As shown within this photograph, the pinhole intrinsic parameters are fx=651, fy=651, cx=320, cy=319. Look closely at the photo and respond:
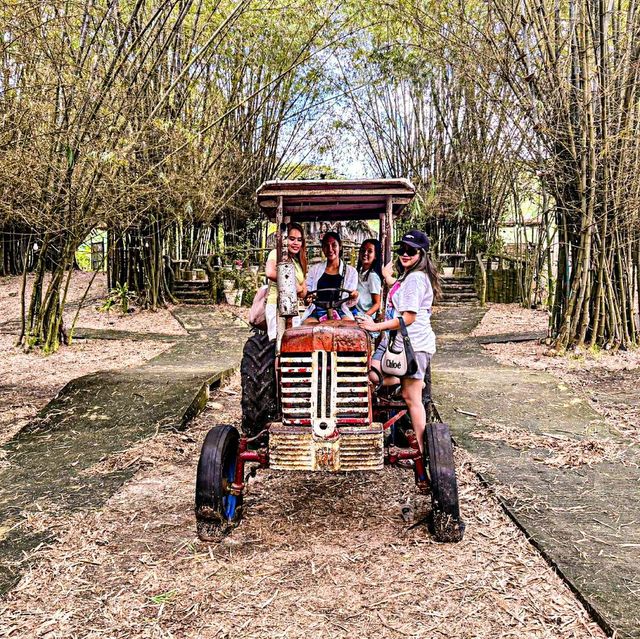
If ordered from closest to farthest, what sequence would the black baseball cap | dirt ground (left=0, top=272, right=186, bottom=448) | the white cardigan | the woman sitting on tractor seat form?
the black baseball cap → the white cardigan → the woman sitting on tractor seat → dirt ground (left=0, top=272, right=186, bottom=448)

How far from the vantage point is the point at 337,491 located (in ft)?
13.2

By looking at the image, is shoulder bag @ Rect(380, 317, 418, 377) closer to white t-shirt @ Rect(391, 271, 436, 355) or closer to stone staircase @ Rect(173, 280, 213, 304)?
white t-shirt @ Rect(391, 271, 436, 355)

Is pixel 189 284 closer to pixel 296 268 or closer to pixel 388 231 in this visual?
pixel 296 268

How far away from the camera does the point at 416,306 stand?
11.8 feet

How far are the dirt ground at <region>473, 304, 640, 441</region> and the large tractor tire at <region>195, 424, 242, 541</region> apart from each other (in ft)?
10.7

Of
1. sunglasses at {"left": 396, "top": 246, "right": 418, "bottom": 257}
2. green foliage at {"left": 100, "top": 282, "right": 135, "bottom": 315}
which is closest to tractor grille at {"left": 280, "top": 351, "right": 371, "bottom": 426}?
sunglasses at {"left": 396, "top": 246, "right": 418, "bottom": 257}

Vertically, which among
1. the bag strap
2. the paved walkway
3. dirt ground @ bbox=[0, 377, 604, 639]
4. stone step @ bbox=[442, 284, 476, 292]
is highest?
the bag strap

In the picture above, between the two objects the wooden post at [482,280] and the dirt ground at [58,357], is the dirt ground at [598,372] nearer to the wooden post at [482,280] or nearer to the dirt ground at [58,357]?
the wooden post at [482,280]

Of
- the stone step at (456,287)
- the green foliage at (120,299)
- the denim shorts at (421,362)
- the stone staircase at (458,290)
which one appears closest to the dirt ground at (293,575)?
the denim shorts at (421,362)

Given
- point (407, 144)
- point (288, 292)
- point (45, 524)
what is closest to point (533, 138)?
point (288, 292)

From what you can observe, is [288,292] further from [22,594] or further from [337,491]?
[22,594]

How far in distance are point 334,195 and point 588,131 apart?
4998 mm

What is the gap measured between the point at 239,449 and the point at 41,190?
189 inches

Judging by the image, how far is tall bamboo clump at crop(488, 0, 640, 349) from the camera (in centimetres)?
754
